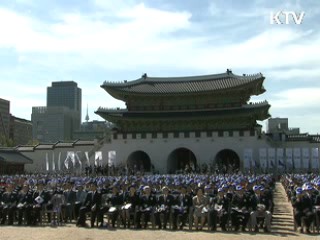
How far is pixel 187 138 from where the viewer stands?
1820 inches

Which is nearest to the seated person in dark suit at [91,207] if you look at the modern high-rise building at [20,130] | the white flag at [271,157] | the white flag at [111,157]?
the white flag at [271,157]

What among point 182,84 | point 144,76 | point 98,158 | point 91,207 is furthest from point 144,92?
point 91,207

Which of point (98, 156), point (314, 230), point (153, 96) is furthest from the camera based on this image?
point (153, 96)

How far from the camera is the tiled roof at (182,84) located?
46969 mm

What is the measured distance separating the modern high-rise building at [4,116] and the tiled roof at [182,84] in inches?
2540

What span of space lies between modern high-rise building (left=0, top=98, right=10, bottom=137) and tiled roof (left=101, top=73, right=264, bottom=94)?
212 feet

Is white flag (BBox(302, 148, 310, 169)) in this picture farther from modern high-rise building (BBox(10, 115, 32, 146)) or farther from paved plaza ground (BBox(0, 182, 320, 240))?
modern high-rise building (BBox(10, 115, 32, 146))

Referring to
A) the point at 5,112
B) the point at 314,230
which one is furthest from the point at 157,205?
the point at 5,112

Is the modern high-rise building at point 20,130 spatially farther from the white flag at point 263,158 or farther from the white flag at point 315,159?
the white flag at point 315,159

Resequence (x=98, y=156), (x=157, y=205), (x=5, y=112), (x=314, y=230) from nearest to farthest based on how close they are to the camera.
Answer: (x=314, y=230)
(x=157, y=205)
(x=98, y=156)
(x=5, y=112)

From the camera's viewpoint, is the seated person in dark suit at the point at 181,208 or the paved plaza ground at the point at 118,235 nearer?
the paved plaza ground at the point at 118,235

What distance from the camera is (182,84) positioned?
50125 millimetres

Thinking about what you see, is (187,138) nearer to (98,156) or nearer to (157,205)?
(98,156)

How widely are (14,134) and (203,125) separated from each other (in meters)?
81.0
